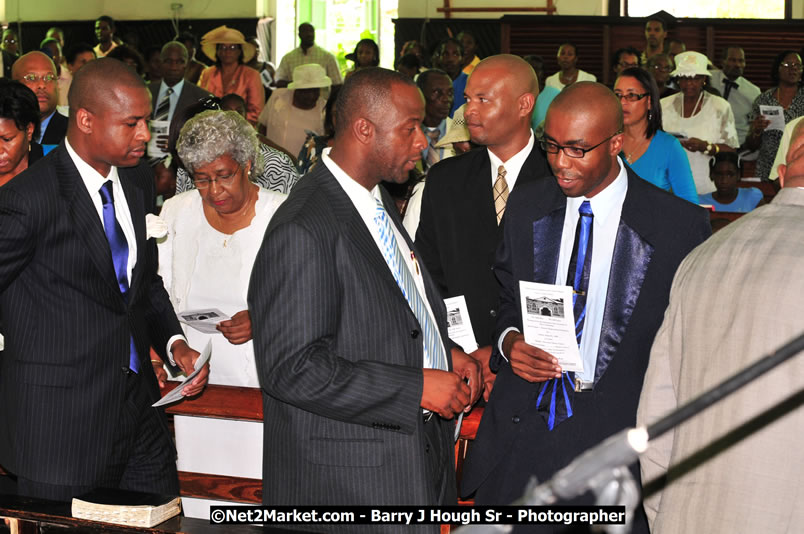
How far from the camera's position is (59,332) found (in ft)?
9.57

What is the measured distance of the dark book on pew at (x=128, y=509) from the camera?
8.00ft

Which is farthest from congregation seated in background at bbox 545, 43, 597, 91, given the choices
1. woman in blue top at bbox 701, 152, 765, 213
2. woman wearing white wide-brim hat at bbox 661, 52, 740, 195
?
woman in blue top at bbox 701, 152, 765, 213

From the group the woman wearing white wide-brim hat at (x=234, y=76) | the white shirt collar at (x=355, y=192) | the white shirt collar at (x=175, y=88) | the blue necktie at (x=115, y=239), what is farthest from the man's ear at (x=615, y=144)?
the woman wearing white wide-brim hat at (x=234, y=76)

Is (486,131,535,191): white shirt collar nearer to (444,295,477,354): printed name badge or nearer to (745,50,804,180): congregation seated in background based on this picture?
(444,295,477,354): printed name badge

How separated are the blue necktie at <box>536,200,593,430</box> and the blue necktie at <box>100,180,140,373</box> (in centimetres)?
134

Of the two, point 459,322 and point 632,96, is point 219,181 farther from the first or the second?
point 632,96

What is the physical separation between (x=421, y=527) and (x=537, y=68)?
29.6ft

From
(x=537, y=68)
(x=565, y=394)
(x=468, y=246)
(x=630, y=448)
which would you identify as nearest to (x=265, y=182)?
(x=468, y=246)

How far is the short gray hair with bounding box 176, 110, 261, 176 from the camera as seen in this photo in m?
3.78

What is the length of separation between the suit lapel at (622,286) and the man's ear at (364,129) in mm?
826

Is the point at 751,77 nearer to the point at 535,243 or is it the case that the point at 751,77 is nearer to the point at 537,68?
the point at 537,68

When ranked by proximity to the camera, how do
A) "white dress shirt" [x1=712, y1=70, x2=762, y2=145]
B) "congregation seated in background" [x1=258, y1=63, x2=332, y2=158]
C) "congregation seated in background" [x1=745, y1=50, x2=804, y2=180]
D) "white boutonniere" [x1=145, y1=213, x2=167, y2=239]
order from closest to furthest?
1. "white boutonniere" [x1=145, y1=213, x2=167, y2=239]
2. "congregation seated in background" [x1=745, y1=50, x2=804, y2=180]
3. "congregation seated in background" [x1=258, y1=63, x2=332, y2=158]
4. "white dress shirt" [x1=712, y1=70, x2=762, y2=145]

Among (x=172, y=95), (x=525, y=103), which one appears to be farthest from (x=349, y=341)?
(x=172, y=95)

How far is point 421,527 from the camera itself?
2.65 meters
